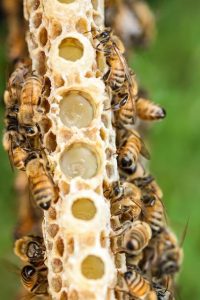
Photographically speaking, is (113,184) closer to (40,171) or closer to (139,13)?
(40,171)

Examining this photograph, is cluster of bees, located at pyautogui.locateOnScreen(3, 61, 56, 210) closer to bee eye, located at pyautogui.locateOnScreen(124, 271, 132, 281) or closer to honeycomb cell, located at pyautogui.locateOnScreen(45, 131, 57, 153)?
honeycomb cell, located at pyautogui.locateOnScreen(45, 131, 57, 153)

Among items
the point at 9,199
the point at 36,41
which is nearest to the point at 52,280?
the point at 36,41

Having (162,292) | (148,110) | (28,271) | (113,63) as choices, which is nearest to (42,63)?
(113,63)

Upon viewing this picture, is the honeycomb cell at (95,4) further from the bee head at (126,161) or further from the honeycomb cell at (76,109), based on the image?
the bee head at (126,161)

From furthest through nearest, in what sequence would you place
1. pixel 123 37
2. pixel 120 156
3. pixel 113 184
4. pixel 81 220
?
1. pixel 123 37
2. pixel 120 156
3. pixel 113 184
4. pixel 81 220

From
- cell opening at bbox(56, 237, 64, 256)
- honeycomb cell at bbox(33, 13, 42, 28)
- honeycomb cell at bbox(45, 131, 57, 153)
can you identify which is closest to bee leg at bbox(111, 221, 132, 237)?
cell opening at bbox(56, 237, 64, 256)
